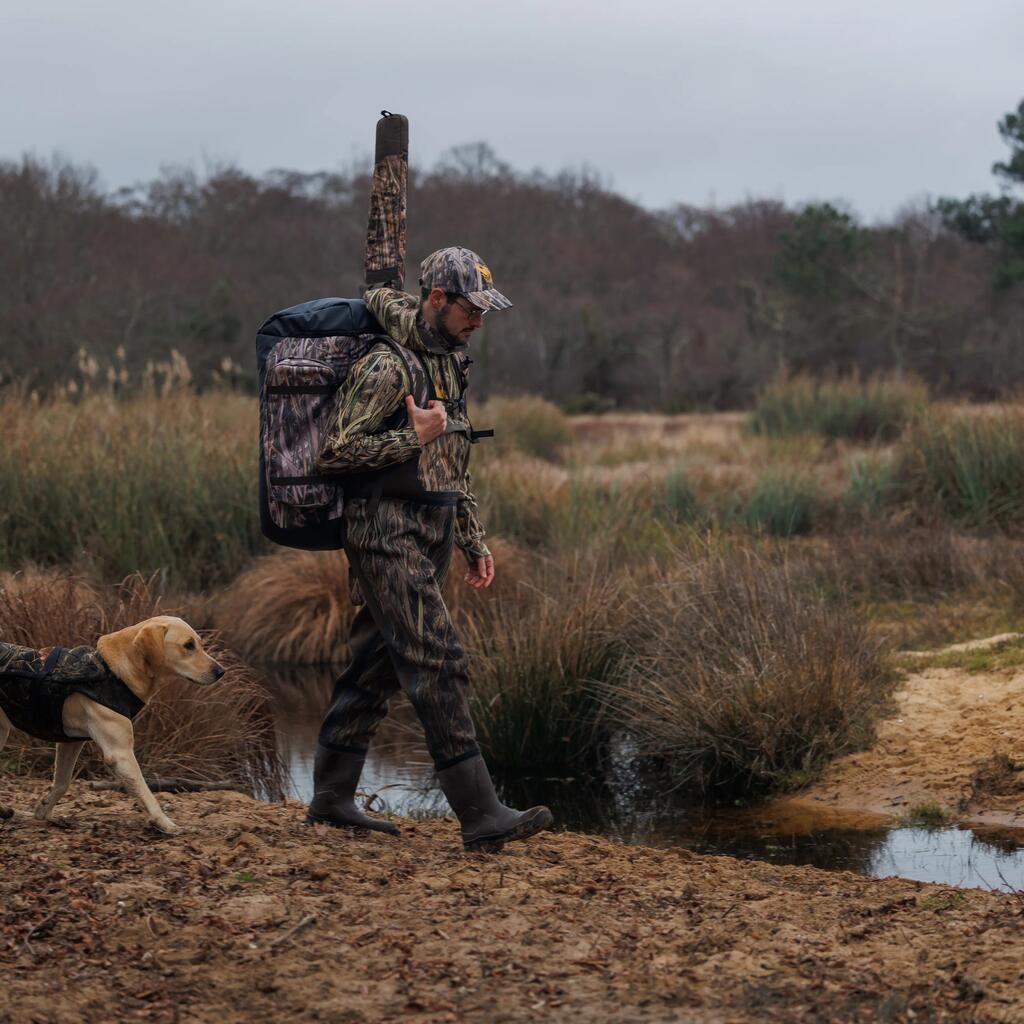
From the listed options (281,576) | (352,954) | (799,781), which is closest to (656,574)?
(799,781)

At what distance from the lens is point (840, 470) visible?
16.8 metres

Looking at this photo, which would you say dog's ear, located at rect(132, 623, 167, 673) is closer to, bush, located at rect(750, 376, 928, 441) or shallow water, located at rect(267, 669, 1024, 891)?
shallow water, located at rect(267, 669, 1024, 891)

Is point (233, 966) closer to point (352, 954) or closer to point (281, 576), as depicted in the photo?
point (352, 954)

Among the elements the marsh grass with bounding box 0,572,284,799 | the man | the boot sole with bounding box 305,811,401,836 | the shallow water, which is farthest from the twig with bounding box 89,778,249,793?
the man

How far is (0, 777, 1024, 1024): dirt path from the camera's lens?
3.91 metres

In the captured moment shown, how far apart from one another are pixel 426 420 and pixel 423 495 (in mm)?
285

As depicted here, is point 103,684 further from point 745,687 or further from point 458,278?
point 745,687

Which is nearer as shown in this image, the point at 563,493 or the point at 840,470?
the point at 563,493

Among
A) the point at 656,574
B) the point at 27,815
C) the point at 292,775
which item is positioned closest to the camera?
the point at 27,815

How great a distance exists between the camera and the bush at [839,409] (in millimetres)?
20531

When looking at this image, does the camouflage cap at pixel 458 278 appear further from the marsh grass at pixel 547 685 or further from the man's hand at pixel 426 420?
the marsh grass at pixel 547 685

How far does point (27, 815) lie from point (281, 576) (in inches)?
231

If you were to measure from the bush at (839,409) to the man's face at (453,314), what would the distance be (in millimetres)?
15139

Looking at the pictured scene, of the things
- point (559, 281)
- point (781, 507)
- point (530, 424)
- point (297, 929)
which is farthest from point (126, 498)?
point (559, 281)
